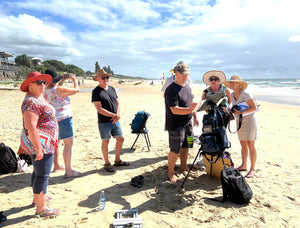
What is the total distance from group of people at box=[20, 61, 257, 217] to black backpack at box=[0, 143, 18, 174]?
0.84 m

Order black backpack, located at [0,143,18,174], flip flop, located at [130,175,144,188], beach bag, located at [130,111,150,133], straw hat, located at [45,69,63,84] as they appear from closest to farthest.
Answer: straw hat, located at [45,69,63,84], flip flop, located at [130,175,144,188], black backpack, located at [0,143,18,174], beach bag, located at [130,111,150,133]

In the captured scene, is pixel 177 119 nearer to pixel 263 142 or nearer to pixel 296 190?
pixel 296 190

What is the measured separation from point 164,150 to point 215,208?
267 cm

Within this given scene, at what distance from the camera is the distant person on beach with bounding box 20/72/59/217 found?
8.00 ft

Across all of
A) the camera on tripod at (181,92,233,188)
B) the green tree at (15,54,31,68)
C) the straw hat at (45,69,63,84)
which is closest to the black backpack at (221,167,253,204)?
the camera on tripod at (181,92,233,188)

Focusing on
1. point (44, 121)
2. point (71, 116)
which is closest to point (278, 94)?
point (71, 116)

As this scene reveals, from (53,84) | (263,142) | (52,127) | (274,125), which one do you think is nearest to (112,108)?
(53,84)

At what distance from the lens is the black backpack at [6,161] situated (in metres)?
4.14

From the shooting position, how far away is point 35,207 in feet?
10.2

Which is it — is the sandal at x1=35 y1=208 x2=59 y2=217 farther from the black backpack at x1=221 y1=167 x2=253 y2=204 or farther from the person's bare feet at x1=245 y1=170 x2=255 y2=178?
the person's bare feet at x1=245 y1=170 x2=255 y2=178

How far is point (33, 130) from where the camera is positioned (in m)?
2.43

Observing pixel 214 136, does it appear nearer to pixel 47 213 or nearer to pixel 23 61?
pixel 47 213

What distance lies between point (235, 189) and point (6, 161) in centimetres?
420

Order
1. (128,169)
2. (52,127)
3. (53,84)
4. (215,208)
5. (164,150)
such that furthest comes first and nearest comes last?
(164,150) < (128,169) < (53,84) < (215,208) < (52,127)
